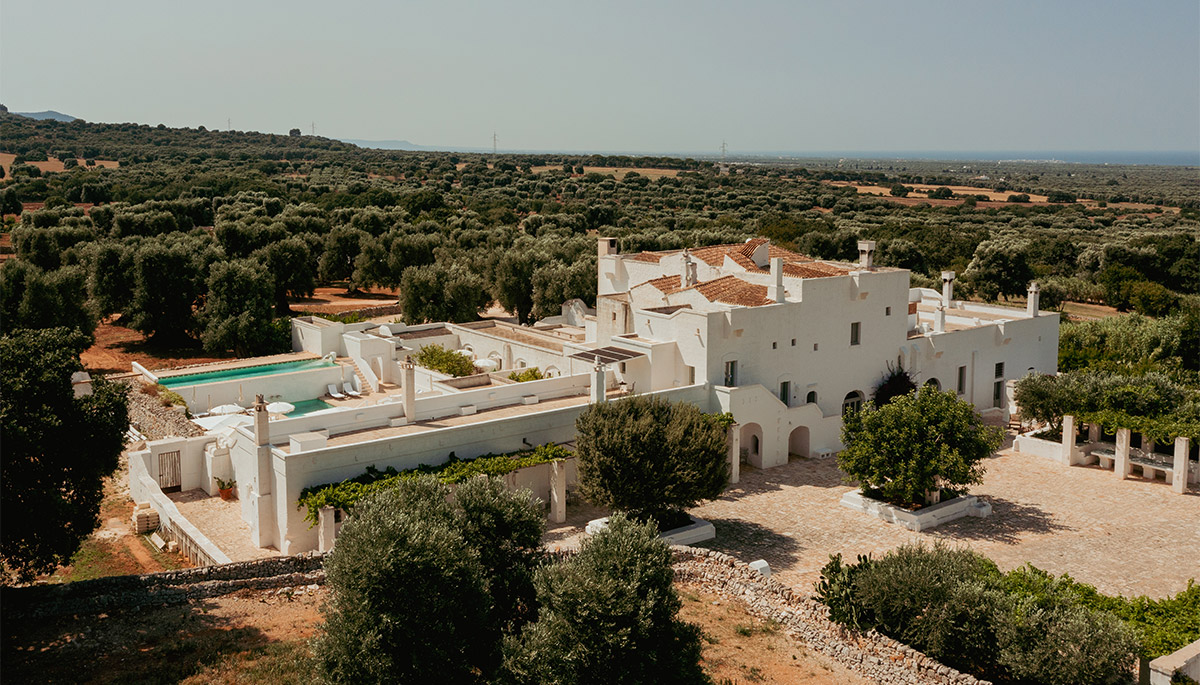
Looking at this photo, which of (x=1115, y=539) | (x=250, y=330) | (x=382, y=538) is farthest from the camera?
(x=250, y=330)

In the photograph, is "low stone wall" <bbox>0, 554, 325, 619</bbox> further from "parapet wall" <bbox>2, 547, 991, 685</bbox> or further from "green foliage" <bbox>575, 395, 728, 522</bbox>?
"green foliage" <bbox>575, 395, 728, 522</bbox>

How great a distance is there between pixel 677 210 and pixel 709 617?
259 feet

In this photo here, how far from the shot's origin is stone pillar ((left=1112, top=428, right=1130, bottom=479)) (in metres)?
26.6

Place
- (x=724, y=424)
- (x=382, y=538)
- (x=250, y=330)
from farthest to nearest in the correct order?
(x=250, y=330) < (x=724, y=424) < (x=382, y=538)

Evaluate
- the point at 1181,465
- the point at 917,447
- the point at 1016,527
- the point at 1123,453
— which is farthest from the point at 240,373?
the point at 1181,465

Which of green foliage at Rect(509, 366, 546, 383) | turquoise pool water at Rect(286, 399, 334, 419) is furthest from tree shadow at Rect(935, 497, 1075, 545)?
turquoise pool water at Rect(286, 399, 334, 419)

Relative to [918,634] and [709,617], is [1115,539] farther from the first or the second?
[709,617]

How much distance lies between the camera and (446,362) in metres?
32.7

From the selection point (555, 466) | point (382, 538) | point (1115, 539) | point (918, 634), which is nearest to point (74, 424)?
point (382, 538)

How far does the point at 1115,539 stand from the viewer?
2191cm

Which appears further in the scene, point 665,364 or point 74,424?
point 665,364

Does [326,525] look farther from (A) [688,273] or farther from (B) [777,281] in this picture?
(A) [688,273]

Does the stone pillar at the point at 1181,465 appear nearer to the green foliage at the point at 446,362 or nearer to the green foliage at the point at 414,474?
the green foliage at the point at 414,474

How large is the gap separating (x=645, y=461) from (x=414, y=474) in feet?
17.0
